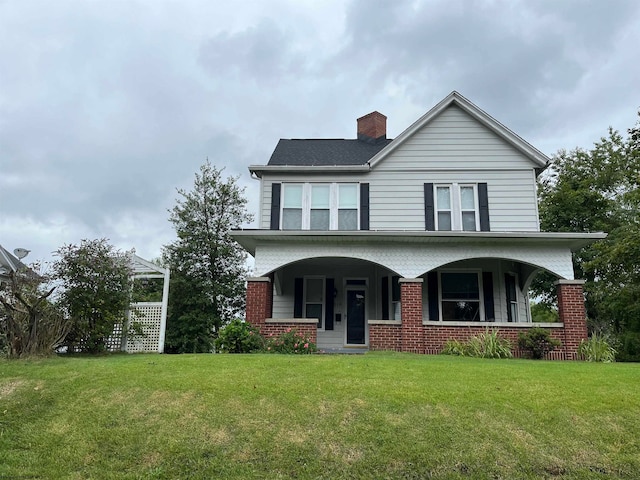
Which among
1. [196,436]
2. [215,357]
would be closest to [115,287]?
[215,357]

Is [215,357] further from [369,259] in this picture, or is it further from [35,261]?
[35,261]

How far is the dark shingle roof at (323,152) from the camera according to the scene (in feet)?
52.7

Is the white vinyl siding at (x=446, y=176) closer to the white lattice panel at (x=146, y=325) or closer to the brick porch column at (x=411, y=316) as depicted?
the brick porch column at (x=411, y=316)

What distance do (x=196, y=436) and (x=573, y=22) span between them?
1699 cm

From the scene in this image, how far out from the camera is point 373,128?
1831 cm

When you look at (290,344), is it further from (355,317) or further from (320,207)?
(320,207)

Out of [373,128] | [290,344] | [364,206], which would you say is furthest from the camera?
[373,128]

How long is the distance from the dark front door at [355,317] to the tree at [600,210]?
401 inches

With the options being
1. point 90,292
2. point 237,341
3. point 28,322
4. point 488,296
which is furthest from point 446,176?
point 28,322

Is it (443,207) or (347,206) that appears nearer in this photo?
(443,207)

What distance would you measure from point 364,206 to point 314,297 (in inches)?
139

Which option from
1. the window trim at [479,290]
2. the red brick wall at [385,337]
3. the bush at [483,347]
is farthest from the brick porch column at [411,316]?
the window trim at [479,290]

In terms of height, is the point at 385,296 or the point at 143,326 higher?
the point at 385,296

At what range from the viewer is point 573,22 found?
15.3 m
